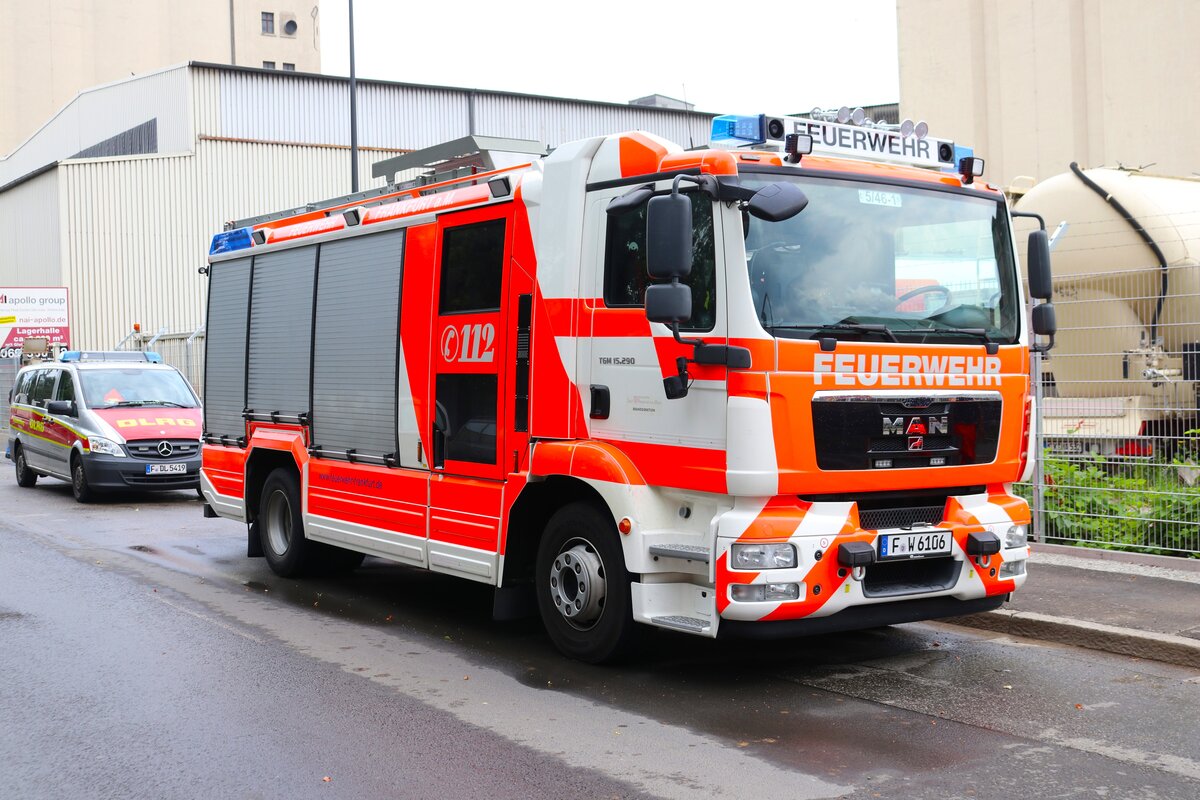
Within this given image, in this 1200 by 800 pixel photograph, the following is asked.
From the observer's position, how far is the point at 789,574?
6.00 m

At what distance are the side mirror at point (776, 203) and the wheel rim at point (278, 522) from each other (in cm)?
545

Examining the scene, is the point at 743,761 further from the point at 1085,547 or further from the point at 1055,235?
the point at 1055,235

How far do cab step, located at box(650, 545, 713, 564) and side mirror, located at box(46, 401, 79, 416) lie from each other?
12.6 meters

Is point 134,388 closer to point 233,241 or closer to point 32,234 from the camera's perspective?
point 233,241

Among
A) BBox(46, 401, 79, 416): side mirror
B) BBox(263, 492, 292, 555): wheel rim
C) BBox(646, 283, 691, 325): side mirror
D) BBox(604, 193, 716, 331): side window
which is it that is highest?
BBox(604, 193, 716, 331): side window

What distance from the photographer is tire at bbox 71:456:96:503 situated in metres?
16.0

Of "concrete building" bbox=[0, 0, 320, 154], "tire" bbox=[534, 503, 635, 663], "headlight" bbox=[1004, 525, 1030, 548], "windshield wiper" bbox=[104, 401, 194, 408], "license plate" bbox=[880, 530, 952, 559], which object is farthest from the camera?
"concrete building" bbox=[0, 0, 320, 154]

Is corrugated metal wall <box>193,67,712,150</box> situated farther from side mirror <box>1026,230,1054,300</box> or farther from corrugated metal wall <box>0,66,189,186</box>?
side mirror <box>1026,230,1054,300</box>

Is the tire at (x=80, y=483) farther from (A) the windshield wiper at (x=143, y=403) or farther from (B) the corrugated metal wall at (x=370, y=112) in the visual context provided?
(B) the corrugated metal wall at (x=370, y=112)

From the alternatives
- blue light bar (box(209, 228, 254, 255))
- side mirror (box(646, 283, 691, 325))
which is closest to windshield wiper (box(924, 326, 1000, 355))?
side mirror (box(646, 283, 691, 325))

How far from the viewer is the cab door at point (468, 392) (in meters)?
7.42

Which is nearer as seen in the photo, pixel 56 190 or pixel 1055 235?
pixel 1055 235

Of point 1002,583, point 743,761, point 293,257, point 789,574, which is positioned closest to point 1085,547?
point 1002,583

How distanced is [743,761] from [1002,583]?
236 cm
